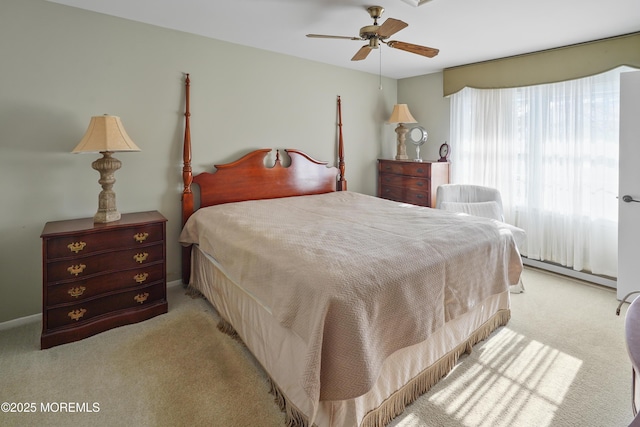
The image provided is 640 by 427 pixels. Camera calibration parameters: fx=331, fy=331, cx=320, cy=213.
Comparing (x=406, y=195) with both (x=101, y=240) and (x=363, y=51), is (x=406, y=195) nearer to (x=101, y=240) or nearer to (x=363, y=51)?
(x=363, y=51)

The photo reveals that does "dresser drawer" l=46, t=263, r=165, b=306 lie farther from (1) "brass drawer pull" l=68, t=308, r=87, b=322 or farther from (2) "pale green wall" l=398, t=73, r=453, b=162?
(2) "pale green wall" l=398, t=73, r=453, b=162

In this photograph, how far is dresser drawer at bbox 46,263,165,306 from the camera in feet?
7.14

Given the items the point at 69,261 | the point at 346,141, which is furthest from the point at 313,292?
the point at 346,141

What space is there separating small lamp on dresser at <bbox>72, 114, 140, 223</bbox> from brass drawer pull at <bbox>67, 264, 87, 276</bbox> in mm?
351

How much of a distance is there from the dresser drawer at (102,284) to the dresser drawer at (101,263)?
39mm

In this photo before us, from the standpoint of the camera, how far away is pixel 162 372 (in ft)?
6.37

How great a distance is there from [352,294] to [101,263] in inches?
76.1

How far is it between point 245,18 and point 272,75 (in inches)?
36.6

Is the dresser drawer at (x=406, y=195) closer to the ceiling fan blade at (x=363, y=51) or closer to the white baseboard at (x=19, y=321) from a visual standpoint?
the ceiling fan blade at (x=363, y=51)

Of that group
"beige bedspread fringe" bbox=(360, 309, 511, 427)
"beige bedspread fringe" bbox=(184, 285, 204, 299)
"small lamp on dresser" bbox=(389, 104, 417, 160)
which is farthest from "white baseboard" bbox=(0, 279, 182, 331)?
"small lamp on dresser" bbox=(389, 104, 417, 160)

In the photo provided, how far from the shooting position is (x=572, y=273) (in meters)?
3.45

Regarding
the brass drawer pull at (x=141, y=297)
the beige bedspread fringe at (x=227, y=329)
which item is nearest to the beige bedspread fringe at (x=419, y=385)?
the beige bedspread fringe at (x=227, y=329)

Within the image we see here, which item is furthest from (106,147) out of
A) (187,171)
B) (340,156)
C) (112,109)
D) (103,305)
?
(340,156)

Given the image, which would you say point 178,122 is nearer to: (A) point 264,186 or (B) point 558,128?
(A) point 264,186
